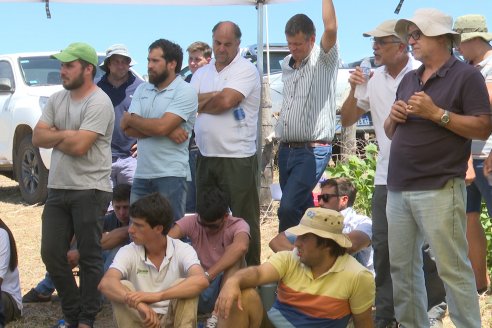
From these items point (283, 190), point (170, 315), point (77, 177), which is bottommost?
point (170, 315)

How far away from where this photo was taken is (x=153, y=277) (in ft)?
16.1

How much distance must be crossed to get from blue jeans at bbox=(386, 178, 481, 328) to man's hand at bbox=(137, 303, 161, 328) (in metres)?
1.34

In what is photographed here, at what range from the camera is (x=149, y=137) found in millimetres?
5672

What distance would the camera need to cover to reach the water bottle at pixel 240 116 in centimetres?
588

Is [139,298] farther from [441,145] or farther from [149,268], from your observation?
[441,145]

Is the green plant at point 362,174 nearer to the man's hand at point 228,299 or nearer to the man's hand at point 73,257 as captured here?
the man's hand at point 73,257

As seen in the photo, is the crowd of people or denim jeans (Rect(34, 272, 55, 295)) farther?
denim jeans (Rect(34, 272, 55, 295))

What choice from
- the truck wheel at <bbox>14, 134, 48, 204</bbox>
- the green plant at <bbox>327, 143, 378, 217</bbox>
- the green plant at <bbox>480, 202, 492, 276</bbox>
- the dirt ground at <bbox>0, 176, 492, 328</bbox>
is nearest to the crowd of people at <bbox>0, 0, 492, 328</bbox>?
the dirt ground at <bbox>0, 176, 492, 328</bbox>

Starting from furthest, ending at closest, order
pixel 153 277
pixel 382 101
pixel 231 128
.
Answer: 1. pixel 231 128
2. pixel 382 101
3. pixel 153 277

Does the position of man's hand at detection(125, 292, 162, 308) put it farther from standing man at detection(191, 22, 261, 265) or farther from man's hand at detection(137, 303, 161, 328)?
standing man at detection(191, 22, 261, 265)

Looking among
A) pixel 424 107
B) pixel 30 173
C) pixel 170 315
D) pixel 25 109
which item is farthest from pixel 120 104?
pixel 30 173

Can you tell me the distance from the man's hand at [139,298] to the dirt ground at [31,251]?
3.97 feet

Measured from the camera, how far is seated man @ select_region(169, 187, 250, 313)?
5.37 m

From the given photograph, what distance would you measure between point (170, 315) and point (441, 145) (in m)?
1.77
